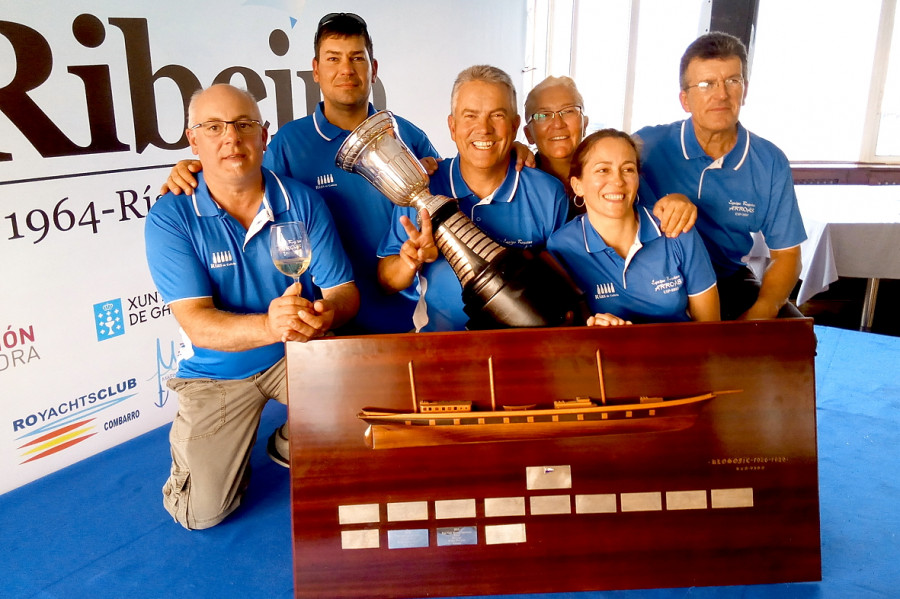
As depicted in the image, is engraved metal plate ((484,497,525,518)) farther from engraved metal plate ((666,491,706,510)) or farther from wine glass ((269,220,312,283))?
wine glass ((269,220,312,283))

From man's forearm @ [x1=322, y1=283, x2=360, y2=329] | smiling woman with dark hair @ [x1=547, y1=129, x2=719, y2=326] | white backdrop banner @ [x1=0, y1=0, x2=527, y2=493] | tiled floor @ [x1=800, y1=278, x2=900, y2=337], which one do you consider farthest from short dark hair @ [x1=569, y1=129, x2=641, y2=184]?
tiled floor @ [x1=800, y1=278, x2=900, y2=337]

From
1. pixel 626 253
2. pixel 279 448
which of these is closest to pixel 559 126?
pixel 626 253

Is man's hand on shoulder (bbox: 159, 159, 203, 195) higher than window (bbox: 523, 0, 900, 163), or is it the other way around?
window (bbox: 523, 0, 900, 163)

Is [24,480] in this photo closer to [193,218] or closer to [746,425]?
[193,218]

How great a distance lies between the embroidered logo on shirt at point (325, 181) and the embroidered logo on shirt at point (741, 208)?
1.75m

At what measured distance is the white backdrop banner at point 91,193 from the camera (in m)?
2.95

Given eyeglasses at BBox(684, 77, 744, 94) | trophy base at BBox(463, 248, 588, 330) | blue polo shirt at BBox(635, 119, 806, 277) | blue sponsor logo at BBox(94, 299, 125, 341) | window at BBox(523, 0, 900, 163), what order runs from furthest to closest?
window at BBox(523, 0, 900, 163)
blue sponsor logo at BBox(94, 299, 125, 341)
blue polo shirt at BBox(635, 119, 806, 277)
eyeglasses at BBox(684, 77, 744, 94)
trophy base at BBox(463, 248, 588, 330)

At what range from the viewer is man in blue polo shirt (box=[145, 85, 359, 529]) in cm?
246

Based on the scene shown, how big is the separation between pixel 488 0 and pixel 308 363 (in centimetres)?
563

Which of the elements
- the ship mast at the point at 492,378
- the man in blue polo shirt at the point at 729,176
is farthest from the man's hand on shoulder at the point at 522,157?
the ship mast at the point at 492,378

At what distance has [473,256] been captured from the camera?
2.24 metres

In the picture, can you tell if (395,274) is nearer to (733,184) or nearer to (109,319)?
(733,184)

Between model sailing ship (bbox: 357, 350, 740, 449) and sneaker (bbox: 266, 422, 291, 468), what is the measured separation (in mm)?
1230

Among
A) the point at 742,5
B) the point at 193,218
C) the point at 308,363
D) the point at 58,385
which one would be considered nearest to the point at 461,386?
the point at 308,363
